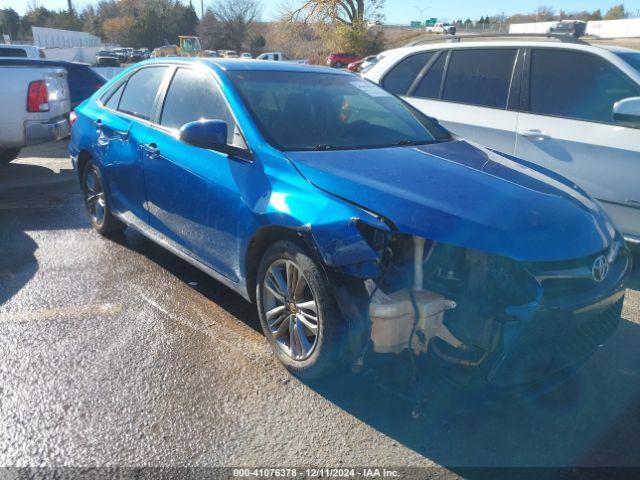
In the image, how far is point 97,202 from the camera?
17.2 ft

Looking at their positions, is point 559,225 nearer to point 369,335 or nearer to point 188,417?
point 369,335

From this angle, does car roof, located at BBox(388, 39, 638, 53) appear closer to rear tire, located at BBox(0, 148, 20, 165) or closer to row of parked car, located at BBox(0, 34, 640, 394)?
row of parked car, located at BBox(0, 34, 640, 394)

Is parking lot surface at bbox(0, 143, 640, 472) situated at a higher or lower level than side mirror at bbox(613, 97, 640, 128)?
lower

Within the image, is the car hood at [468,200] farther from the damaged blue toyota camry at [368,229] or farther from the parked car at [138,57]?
the parked car at [138,57]

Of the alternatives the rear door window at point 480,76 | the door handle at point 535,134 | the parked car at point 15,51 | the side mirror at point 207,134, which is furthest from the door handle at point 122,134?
the parked car at point 15,51

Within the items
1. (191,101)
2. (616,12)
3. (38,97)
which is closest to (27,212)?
(38,97)

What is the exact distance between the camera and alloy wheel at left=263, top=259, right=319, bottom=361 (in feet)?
9.50

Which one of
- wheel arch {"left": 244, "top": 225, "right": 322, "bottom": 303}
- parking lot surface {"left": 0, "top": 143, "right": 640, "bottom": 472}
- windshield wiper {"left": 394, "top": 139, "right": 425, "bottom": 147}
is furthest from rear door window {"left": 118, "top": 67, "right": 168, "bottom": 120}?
windshield wiper {"left": 394, "top": 139, "right": 425, "bottom": 147}

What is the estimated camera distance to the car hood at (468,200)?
2.53 metres

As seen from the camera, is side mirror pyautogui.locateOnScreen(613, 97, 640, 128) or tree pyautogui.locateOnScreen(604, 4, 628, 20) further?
tree pyautogui.locateOnScreen(604, 4, 628, 20)

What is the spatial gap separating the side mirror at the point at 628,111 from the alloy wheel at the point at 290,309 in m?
2.86

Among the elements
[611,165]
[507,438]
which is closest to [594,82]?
[611,165]

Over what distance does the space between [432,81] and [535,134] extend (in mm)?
1362

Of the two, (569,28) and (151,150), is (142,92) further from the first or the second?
(569,28)
